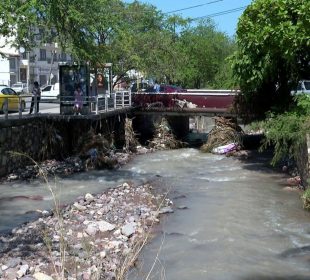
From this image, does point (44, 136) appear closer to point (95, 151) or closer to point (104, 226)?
point (95, 151)

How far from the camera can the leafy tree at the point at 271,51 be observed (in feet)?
66.6

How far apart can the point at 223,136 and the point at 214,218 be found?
15.0 metres

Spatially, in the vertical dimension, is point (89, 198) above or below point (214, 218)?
above

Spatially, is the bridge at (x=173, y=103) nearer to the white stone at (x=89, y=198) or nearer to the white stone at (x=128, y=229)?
the white stone at (x=89, y=198)

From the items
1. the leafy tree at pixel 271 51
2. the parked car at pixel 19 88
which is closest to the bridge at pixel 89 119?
the leafy tree at pixel 271 51

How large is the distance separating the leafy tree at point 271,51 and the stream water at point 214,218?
11.0 ft

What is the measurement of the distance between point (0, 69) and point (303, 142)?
63723 mm

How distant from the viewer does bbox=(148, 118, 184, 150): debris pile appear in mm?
30359

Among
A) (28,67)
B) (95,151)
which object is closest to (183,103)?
(95,151)

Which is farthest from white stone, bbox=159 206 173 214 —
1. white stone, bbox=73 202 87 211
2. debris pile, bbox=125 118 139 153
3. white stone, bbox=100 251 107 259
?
debris pile, bbox=125 118 139 153

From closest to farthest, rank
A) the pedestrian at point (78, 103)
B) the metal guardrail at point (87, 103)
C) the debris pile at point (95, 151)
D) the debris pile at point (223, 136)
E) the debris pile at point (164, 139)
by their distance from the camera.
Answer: the metal guardrail at point (87, 103) → the debris pile at point (95, 151) → the pedestrian at point (78, 103) → the debris pile at point (223, 136) → the debris pile at point (164, 139)

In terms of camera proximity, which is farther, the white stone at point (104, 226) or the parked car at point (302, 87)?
the parked car at point (302, 87)

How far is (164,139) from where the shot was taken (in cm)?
3064

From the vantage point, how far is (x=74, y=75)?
2458cm
